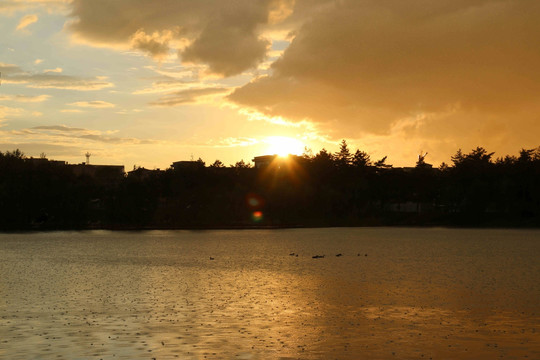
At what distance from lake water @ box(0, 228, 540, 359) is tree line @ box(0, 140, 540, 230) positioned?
287ft

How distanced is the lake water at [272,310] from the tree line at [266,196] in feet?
287

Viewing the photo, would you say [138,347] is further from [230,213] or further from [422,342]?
[230,213]

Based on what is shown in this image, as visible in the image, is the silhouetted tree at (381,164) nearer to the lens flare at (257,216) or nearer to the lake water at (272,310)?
the lens flare at (257,216)

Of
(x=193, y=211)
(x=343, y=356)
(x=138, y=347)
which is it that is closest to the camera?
(x=343, y=356)

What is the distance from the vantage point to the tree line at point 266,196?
440 feet

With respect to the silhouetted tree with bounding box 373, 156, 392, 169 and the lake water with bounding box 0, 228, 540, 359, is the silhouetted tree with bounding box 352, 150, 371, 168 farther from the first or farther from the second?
the lake water with bounding box 0, 228, 540, 359

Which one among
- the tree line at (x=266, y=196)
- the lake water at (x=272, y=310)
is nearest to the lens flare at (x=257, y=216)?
the tree line at (x=266, y=196)

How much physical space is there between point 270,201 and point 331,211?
15.3 m

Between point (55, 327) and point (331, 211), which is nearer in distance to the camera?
point (55, 327)

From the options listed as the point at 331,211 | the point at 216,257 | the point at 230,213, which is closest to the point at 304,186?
the point at 331,211

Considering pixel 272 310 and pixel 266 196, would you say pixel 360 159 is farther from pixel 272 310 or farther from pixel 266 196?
pixel 272 310

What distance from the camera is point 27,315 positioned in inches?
989

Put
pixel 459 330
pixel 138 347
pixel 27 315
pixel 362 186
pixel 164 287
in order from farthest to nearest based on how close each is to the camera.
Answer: pixel 362 186
pixel 164 287
pixel 27 315
pixel 459 330
pixel 138 347

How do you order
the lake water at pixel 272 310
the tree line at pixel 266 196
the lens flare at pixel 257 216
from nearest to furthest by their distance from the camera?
the lake water at pixel 272 310 → the tree line at pixel 266 196 → the lens flare at pixel 257 216
